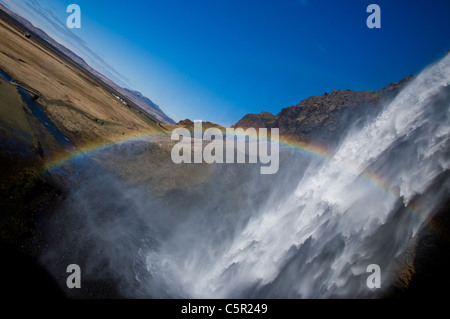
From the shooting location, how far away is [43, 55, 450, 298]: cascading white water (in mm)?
10266

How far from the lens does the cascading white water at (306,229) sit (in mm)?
10266

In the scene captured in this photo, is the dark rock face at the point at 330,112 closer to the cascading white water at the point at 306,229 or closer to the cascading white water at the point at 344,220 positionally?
the cascading white water at the point at 344,220

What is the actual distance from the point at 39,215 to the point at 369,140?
2125 centimetres

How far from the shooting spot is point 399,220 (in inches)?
397

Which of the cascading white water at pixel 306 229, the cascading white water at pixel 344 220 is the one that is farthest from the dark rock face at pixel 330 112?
the cascading white water at pixel 306 229

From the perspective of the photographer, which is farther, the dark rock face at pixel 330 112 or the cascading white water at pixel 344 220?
the dark rock face at pixel 330 112

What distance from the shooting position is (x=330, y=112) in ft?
130

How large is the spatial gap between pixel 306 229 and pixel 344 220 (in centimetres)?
282

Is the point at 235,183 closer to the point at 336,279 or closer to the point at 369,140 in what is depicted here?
the point at 369,140

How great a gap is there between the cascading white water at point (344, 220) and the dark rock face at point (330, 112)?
1986 cm

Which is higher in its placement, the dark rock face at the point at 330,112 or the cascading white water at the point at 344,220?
the dark rock face at the point at 330,112

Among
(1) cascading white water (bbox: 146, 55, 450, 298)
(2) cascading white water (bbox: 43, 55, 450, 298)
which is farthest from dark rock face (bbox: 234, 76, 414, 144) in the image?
(2) cascading white water (bbox: 43, 55, 450, 298)
